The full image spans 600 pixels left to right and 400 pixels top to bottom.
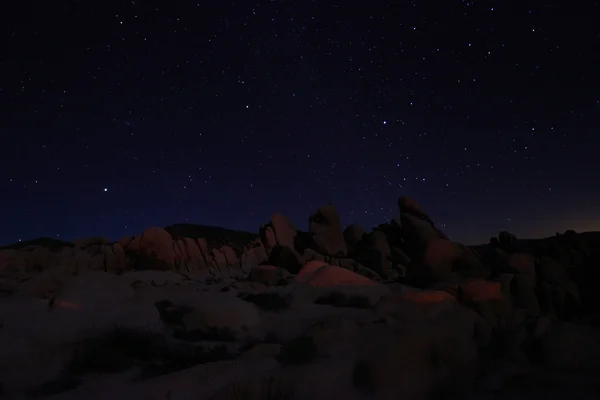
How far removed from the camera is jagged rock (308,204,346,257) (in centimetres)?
2303

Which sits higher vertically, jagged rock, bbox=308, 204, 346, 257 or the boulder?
jagged rock, bbox=308, 204, 346, 257

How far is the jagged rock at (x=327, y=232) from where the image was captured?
75.6 feet

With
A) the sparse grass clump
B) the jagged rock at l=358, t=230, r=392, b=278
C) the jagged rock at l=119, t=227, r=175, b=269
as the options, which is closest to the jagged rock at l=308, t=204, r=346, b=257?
the jagged rock at l=358, t=230, r=392, b=278

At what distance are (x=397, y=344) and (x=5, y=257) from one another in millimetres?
23219

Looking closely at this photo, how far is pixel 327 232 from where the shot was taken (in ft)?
79.2

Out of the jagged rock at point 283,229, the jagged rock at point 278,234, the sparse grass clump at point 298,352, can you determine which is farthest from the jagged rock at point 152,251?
the sparse grass clump at point 298,352

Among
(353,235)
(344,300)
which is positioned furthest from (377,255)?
(344,300)

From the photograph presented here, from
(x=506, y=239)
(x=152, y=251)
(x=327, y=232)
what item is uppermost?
(x=152, y=251)

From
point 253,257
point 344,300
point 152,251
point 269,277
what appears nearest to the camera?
point 344,300

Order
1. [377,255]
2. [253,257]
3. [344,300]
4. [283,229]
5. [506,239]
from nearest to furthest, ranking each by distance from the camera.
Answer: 1. [344,300]
2. [377,255]
3. [253,257]
4. [283,229]
5. [506,239]

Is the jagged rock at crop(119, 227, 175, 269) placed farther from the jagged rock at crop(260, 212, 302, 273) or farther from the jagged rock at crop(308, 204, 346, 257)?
the jagged rock at crop(308, 204, 346, 257)

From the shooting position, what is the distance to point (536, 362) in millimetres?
5664

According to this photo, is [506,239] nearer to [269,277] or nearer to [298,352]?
[269,277]

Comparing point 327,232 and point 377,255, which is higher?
point 327,232
